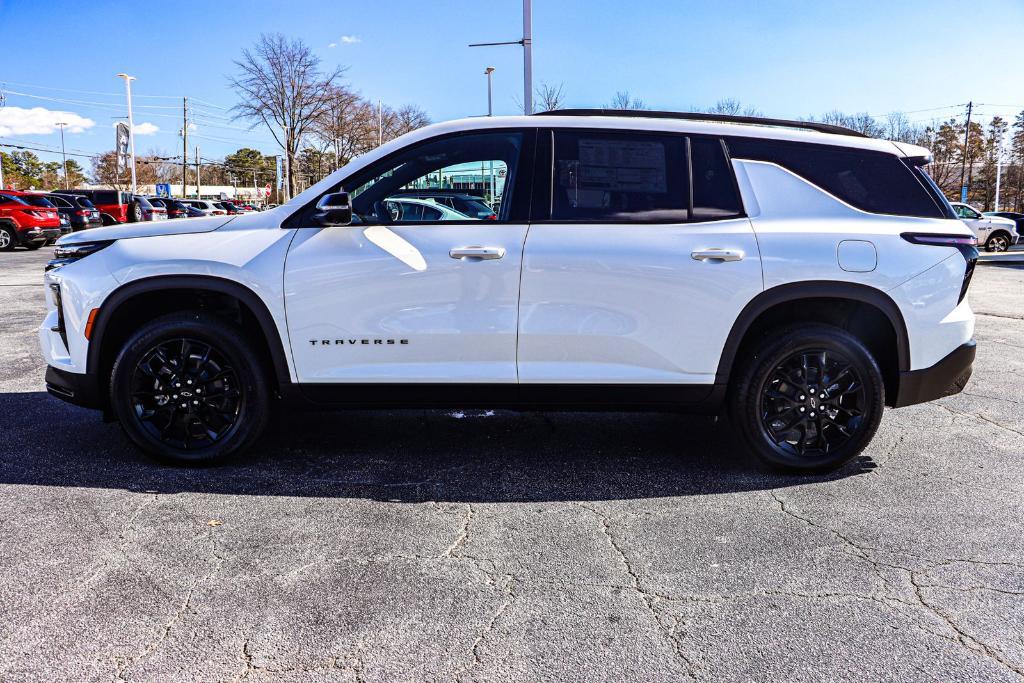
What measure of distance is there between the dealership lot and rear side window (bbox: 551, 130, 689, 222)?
4.52 feet

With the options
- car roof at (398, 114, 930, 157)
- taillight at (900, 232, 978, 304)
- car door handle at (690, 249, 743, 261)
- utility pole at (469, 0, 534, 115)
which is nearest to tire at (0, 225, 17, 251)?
utility pole at (469, 0, 534, 115)

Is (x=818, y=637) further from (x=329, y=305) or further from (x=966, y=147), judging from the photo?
(x=966, y=147)

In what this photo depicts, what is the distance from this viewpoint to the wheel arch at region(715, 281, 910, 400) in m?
4.05

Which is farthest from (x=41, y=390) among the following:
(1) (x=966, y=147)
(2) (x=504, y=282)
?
(1) (x=966, y=147)

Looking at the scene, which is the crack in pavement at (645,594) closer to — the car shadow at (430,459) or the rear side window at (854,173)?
the car shadow at (430,459)

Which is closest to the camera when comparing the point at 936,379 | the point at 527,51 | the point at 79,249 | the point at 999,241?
the point at 936,379

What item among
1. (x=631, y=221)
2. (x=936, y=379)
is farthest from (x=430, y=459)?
(x=936, y=379)

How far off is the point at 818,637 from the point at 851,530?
1.04 m

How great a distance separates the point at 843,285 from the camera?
161 inches

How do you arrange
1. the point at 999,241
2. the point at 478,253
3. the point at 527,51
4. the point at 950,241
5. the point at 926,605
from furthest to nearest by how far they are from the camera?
1. the point at 999,241
2. the point at 527,51
3. the point at 950,241
4. the point at 478,253
5. the point at 926,605

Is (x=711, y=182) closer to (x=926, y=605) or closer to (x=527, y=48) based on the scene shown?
(x=926, y=605)

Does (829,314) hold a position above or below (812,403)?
above

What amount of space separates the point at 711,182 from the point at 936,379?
157 centimetres

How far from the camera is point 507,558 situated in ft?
10.7
